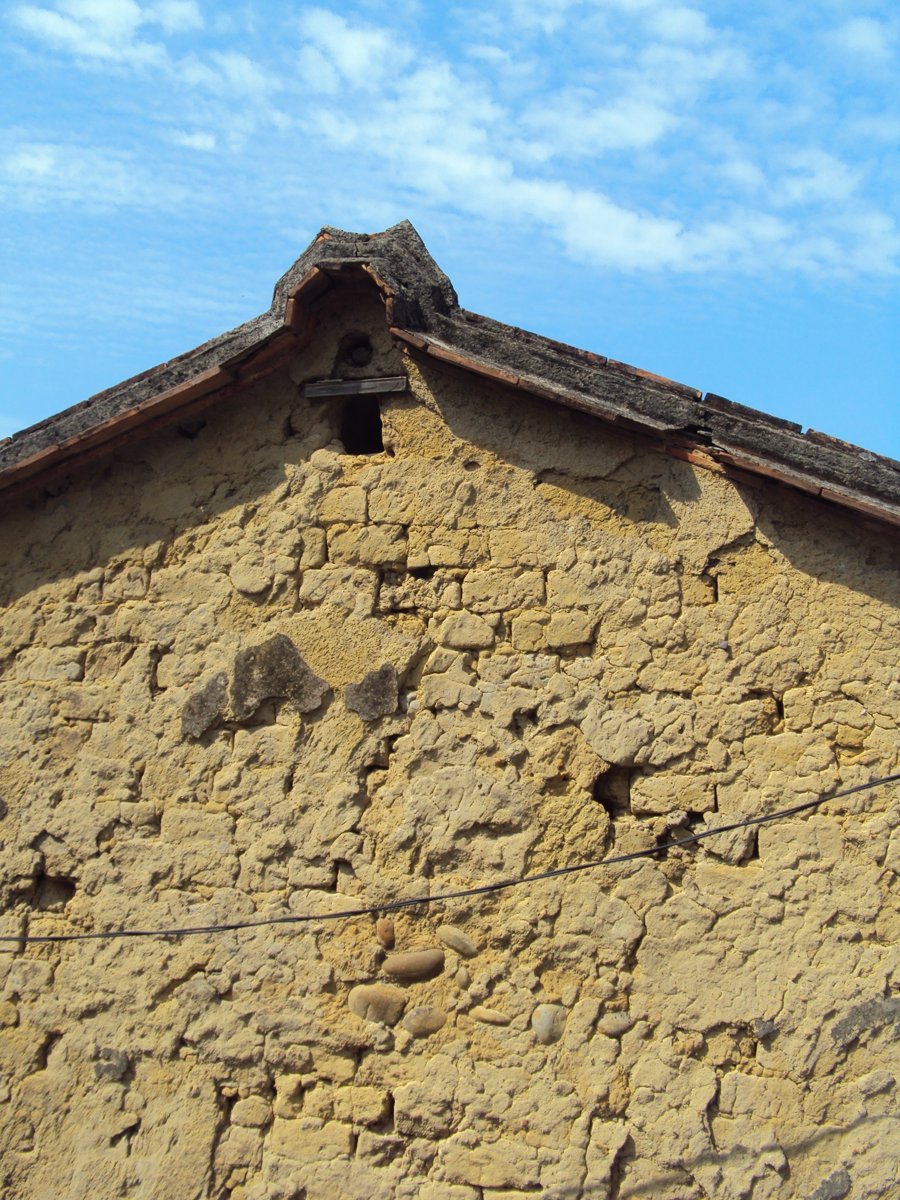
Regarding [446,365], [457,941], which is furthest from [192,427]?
[457,941]

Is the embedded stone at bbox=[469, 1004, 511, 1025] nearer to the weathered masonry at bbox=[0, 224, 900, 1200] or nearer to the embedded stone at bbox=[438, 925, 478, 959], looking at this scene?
the weathered masonry at bbox=[0, 224, 900, 1200]

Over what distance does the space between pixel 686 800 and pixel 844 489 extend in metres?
1.27

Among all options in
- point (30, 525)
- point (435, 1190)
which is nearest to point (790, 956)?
point (435, 1190)

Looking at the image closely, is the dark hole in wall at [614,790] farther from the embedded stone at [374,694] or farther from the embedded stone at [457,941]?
the embedded stone at [374,694]

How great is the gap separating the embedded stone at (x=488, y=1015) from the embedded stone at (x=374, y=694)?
1.16m

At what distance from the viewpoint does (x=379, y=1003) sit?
13.6 ft

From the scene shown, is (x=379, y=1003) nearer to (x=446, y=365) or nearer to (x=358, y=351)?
(x=446, y=365)

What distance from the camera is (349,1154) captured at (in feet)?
13.3

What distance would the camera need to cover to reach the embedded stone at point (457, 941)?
412 centimetres

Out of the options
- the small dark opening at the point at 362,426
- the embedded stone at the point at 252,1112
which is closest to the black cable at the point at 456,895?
the embedded stone at the point at 252,1112

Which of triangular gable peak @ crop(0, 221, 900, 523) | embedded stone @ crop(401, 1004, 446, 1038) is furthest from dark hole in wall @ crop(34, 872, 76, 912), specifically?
triangular gable peak @ crop(0, 221, 900, 523)

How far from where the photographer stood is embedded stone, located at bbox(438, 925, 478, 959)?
4121 millimetres

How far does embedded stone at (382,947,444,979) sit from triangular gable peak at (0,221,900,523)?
214 cm

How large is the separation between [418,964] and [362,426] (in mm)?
2349
